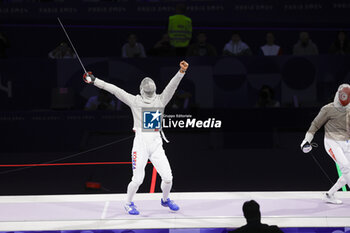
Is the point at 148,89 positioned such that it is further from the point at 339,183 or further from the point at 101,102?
the point at 101,102

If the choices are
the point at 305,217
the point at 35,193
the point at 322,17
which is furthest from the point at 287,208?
the point at 322,17

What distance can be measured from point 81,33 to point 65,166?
367 centimetres

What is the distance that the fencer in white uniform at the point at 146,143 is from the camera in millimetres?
5414

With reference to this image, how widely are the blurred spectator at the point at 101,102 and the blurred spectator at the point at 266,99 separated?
2589mm

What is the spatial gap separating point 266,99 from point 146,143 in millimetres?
4410

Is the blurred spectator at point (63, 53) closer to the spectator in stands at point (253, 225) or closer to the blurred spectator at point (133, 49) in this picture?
the blurred spectator at point (133, 49)

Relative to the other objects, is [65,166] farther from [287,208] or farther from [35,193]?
[287,208]

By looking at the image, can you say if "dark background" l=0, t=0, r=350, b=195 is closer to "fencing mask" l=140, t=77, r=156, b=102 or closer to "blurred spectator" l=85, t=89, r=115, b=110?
"blurred spectator" l=85, t=89, r=115, b=110

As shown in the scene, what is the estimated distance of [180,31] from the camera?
9656 millimetres

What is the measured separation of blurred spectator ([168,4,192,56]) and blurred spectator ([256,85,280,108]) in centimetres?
157

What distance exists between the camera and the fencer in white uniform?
5414 millimetres

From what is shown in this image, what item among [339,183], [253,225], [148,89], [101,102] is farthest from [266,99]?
[253,225]

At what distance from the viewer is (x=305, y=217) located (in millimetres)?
5246

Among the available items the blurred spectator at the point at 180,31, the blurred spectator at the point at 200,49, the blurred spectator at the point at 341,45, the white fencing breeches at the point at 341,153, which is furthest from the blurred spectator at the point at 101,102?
the white fencing breeches at the point at 341,153
